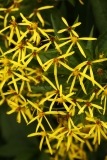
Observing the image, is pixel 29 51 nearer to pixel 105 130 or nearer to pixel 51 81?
pixel 51 81

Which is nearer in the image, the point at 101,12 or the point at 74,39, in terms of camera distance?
the point at 74,39

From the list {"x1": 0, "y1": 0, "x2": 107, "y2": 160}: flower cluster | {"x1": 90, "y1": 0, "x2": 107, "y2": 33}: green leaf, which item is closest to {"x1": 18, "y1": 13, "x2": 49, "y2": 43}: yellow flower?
{"x1": 0, "y1": 0, "x2": 107, "y2": 160}: flower cluster

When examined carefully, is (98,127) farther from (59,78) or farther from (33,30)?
(33,30)

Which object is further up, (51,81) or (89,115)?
(51,81)

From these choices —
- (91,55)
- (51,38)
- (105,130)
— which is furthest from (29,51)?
(105,130)

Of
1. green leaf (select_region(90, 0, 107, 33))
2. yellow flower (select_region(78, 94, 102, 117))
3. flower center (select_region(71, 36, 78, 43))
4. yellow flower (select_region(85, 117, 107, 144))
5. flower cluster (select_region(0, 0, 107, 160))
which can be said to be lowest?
yellow flower (select_region(85, 117, 107, 144))

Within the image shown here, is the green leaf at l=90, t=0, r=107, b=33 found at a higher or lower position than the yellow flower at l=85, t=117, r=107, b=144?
higher

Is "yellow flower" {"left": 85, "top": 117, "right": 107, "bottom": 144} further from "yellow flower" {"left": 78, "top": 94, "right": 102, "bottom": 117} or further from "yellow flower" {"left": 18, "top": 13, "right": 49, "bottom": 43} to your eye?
"yellow flower" {"left": 18, "top": 13, "right": 49, "bottom": 43}

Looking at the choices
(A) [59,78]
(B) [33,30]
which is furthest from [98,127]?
(B) [33,30]

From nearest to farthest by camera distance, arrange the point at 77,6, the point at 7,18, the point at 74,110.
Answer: the point at 74,110, the point at 7,18, the point at 77,6
